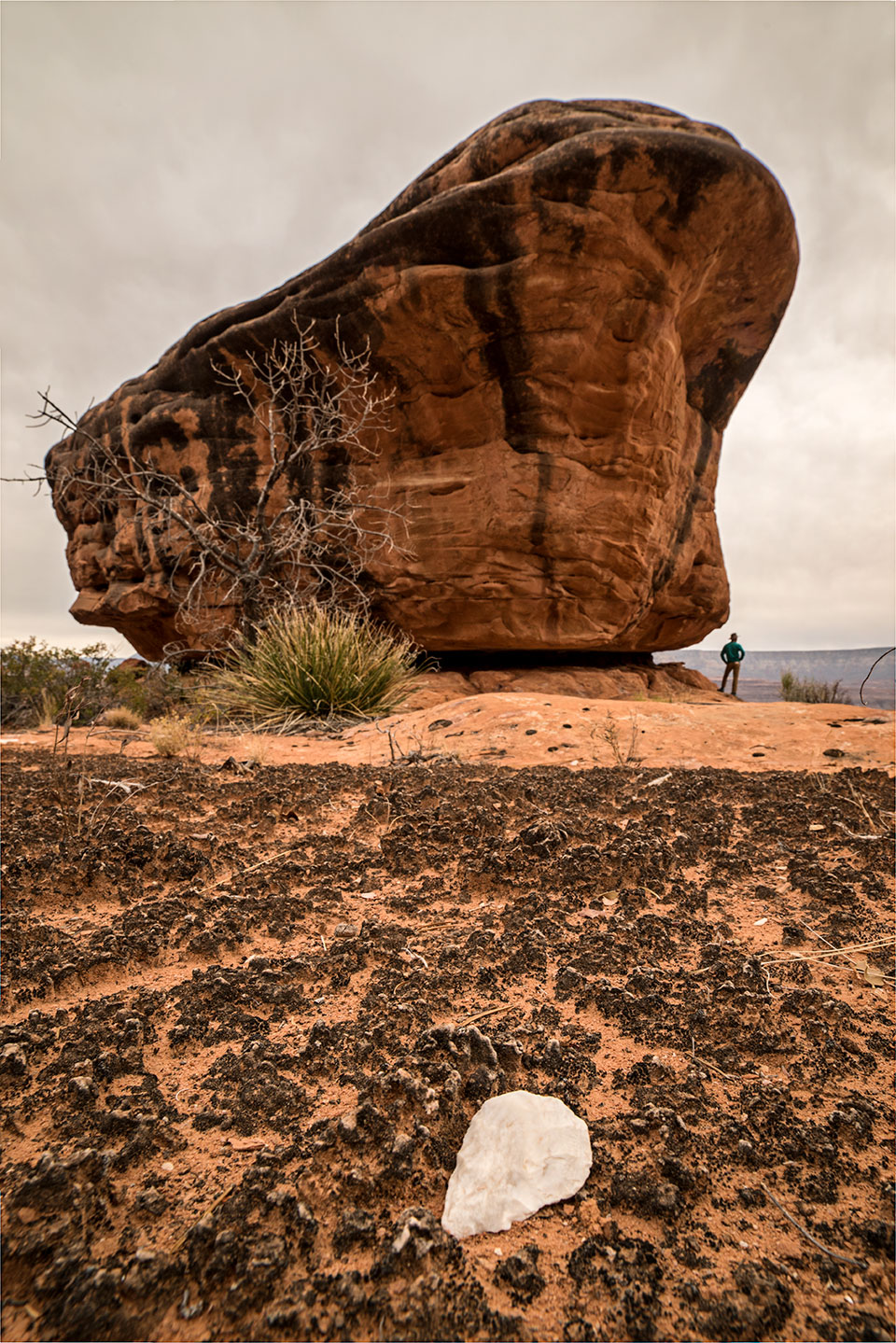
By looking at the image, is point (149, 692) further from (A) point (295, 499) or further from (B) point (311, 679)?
(B) point (311, 679)

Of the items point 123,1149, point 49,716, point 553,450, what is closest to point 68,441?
point 49,716

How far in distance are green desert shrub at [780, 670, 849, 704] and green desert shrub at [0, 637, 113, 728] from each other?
13.8 metres

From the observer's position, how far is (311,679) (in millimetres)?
6422

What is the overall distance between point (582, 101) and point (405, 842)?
10969mm

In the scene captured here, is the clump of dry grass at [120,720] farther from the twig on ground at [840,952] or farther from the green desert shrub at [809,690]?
the green desert shrub at [809,690]

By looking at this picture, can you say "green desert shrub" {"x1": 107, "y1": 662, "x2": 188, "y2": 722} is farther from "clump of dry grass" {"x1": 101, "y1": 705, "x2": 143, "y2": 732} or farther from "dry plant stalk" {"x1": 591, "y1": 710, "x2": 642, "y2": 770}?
"dry plant stalk" {"x1": 591, "y1": 710, "x2": 642, "y2": 770}

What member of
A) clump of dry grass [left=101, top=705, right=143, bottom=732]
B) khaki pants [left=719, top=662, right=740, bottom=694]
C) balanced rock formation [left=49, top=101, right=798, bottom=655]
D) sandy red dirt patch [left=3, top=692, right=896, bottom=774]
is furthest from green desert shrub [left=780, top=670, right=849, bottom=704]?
clump of dry grass [left=101, top=705, right=143, bottom=732]

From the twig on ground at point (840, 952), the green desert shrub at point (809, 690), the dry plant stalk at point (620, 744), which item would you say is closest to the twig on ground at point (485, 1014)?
the twig on ground at point (840, 952)

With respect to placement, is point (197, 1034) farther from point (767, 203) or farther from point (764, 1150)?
point (767, 203)

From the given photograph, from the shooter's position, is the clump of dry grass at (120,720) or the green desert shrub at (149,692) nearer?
the clump of dry grass at (120,720)

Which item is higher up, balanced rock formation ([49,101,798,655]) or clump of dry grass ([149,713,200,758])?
balanced rock formation ([49,101,798,655])

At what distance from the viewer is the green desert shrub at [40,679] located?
9594mm

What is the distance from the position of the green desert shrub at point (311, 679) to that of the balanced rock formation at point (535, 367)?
3.26 meters

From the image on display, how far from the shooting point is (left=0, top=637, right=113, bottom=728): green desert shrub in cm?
959
